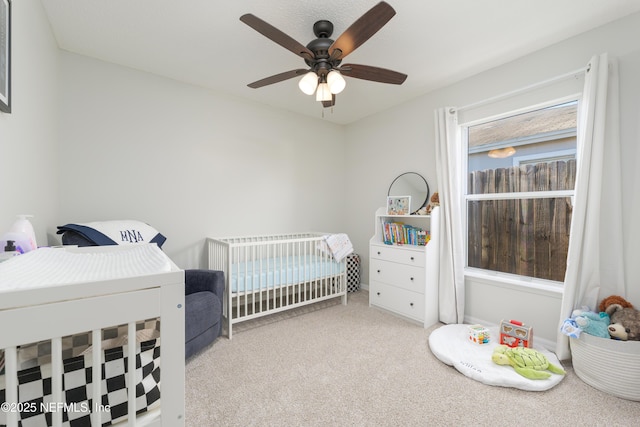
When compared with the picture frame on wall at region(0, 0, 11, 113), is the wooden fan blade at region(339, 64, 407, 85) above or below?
above

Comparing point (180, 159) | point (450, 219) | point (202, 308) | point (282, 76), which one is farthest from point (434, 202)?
point (180, 159)

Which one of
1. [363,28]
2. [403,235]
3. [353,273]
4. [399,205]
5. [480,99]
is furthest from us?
[353,273]

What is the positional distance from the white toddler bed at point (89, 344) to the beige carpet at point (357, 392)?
994 millimetres

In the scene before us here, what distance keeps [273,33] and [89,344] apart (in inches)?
63.2

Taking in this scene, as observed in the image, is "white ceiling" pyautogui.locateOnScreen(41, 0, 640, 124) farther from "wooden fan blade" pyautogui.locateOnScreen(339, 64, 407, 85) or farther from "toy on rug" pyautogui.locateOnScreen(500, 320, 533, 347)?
"toy on rug" pyautogui.locateOnScreen(500, 320, 533, 347)

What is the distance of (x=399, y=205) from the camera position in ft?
10.1

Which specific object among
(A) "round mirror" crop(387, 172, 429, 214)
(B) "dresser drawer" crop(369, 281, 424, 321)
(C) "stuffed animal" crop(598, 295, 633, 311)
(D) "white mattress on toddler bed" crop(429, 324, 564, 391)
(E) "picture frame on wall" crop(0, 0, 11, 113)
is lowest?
(D) "white mattress on toddler bed" crop(429, 324, 564, 391)

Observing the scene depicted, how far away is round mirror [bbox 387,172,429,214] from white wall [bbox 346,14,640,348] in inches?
3.4

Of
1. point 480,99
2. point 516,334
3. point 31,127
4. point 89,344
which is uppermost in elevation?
point 480,99

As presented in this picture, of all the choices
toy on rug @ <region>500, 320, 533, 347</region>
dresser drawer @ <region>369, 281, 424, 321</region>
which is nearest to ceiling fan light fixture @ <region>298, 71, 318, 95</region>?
dresser drawer @ <region>369, 281, 424, 321</region>

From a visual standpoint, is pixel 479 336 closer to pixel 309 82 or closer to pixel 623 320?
pixel 623 320

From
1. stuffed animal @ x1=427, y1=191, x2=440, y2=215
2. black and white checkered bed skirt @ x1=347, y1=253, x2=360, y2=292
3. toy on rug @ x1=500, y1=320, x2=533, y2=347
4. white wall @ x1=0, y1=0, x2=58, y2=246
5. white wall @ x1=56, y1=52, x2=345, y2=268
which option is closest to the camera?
white wall @ x1=0, y1=0, x2=58, y2=246

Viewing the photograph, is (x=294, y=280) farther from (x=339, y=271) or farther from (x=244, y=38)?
(x=244, y=38)

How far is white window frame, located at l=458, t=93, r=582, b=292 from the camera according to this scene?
2170 millimetres
